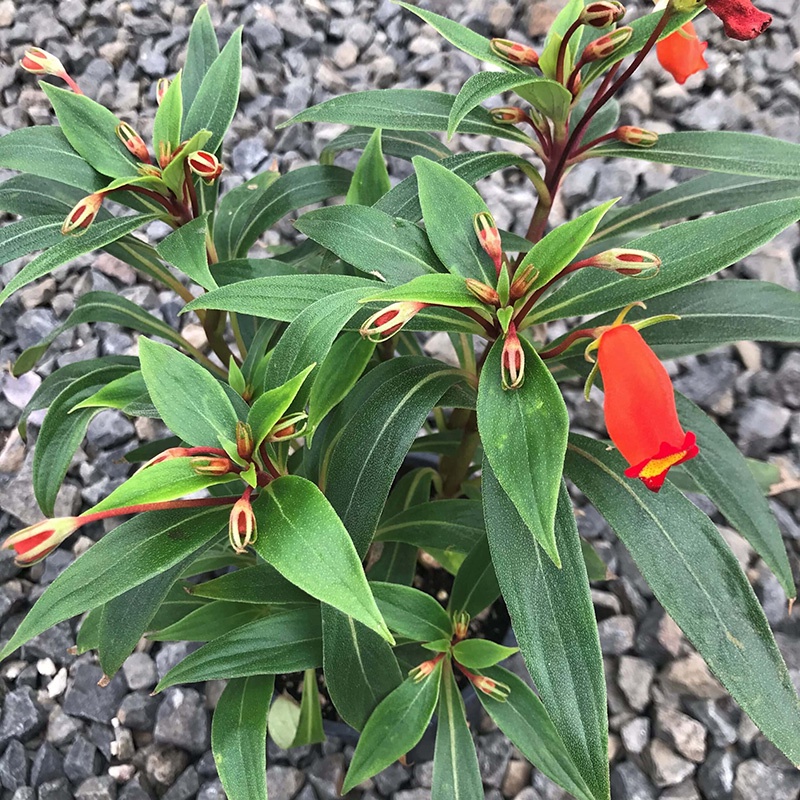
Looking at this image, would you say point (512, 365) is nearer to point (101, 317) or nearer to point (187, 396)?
point (187, 396)

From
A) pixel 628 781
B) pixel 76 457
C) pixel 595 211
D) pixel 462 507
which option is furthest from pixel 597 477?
pixel 76 457

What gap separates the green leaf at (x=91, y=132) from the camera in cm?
85

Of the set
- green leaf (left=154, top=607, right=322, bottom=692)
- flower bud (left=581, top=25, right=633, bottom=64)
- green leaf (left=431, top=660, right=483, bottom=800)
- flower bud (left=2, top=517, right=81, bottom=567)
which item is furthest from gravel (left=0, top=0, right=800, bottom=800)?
flower bud (left=581, top=25, right=633, bottom=64)

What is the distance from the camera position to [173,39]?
2.02 metres

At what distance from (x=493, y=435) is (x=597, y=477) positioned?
8.9 inches

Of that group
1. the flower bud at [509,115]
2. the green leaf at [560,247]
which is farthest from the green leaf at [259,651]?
the flower bud at [509,115]

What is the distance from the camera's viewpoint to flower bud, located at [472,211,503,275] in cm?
69

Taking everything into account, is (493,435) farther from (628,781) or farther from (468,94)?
(628,781)

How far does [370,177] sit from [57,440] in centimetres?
53

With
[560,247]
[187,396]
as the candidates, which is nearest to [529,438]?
[560,247]

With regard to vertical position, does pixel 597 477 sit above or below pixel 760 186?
below

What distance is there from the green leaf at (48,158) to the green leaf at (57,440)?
0.26 meters

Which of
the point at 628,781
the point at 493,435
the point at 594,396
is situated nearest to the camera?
the point at 493,435

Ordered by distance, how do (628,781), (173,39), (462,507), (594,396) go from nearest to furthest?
(462,507)
(628,781)
(594,396)
(173,39)
